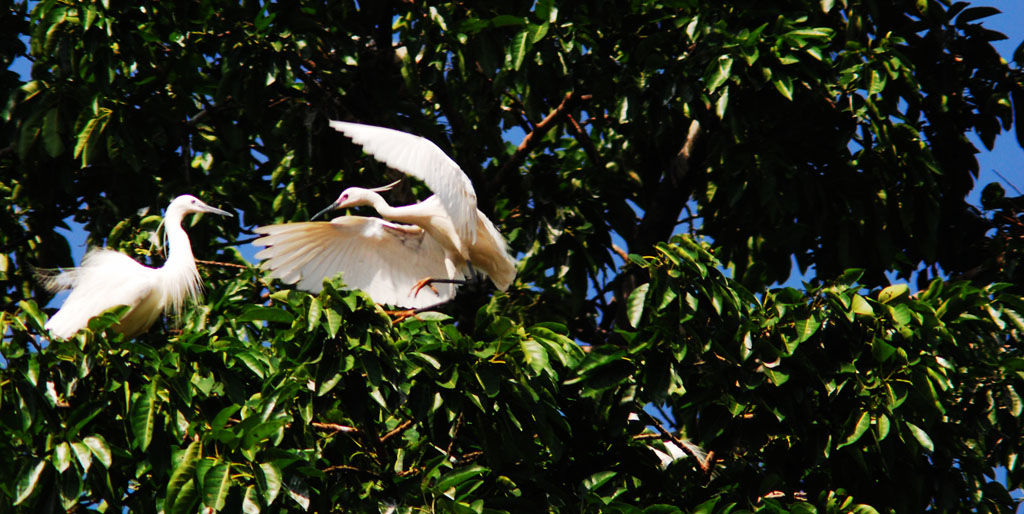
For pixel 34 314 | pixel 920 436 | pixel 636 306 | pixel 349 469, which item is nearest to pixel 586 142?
pixel 636 306

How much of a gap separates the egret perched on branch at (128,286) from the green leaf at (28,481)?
1.51 meters

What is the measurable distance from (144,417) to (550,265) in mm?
2575

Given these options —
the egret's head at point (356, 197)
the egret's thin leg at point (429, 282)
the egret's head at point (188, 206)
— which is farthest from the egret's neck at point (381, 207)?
the egret's head at point (188, 206)

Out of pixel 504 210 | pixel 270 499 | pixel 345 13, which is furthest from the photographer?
pixel 504 210

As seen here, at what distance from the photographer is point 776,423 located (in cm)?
362

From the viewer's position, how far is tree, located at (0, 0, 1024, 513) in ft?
10.2

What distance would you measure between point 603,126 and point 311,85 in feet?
4.70

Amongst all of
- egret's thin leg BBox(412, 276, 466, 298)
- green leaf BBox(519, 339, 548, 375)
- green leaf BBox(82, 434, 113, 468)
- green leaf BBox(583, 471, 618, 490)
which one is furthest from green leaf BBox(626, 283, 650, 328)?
egret's thin leg BBox(412, 276, 466, 298)

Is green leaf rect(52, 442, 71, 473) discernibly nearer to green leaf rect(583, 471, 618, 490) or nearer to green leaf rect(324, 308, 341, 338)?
green leaf rect(324, 308, 341, 338)

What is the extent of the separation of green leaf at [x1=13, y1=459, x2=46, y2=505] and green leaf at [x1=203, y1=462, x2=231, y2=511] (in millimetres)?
490

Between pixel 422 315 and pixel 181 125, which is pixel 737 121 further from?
pixel 181 125

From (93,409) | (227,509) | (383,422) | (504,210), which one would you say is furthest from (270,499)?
(504,210)

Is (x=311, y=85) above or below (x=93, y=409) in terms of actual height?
above

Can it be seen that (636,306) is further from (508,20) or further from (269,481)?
(508,20)
